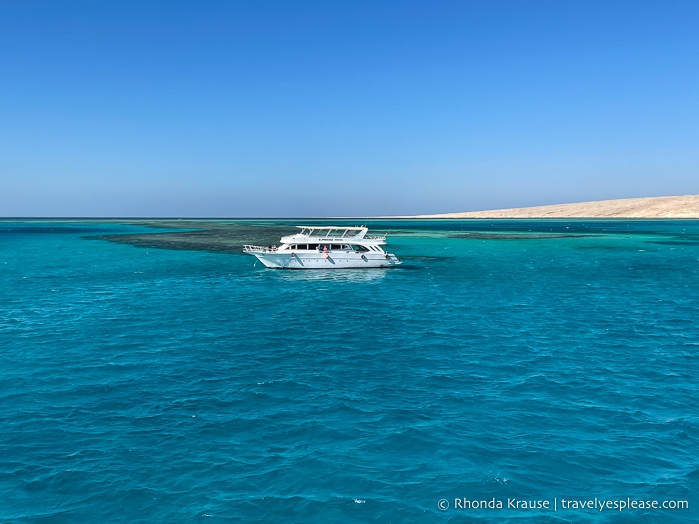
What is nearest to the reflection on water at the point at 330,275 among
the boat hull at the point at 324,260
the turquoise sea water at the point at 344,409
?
the boat hull at the point at 324,260

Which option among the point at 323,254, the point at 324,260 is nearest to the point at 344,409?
the point at 323,254

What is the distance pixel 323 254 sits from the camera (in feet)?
201

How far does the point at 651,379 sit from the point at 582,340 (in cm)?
696

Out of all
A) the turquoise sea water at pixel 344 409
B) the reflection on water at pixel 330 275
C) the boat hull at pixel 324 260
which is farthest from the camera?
the boat hull at pixel 324 260

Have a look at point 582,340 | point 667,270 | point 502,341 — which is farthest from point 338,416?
point 667,270

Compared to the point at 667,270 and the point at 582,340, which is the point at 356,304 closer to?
the point at 582,340

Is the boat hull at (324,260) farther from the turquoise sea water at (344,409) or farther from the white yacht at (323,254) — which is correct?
the turquoise sea water at (344,409)

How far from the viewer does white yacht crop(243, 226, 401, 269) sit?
60.8m

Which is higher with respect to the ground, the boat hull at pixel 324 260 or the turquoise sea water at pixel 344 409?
the boat hull at pixel 324 260

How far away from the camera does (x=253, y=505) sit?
1246cm

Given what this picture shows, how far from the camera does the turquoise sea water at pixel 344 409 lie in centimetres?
1291

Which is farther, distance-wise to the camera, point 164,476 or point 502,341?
point 502,341

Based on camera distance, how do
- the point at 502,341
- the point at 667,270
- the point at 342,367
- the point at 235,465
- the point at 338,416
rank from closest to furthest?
the point at 235,465 → the point at 338,416 → the point at 342,367 → the point at 502,341 → the point at 667,270

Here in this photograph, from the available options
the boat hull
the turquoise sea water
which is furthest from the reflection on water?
the turquoise sea water
